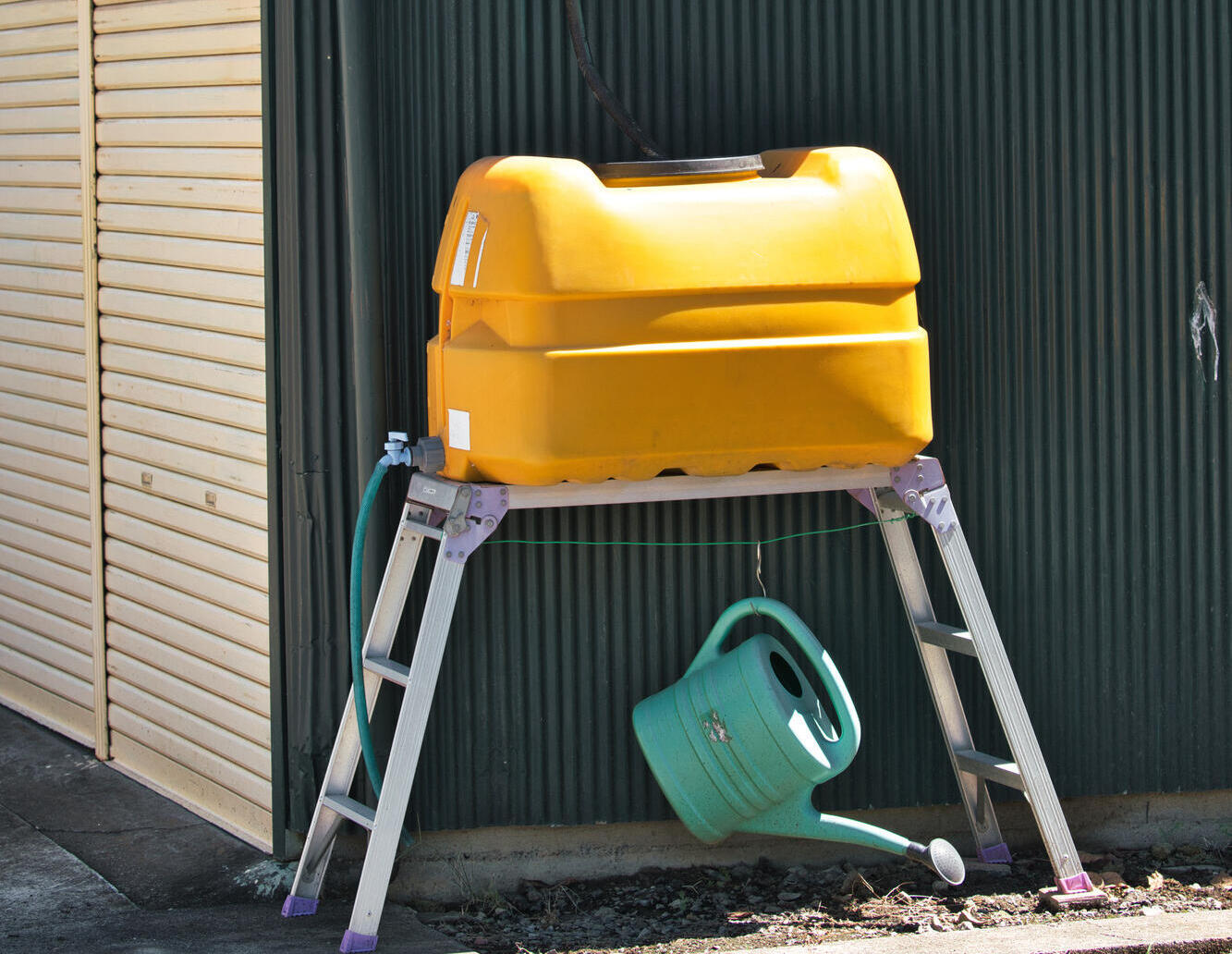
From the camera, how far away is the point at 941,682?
5117 millimetres

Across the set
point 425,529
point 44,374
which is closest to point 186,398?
point 44,374

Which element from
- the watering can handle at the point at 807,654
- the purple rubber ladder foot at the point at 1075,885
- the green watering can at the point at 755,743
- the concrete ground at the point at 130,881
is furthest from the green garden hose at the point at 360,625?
the purple rubber ladder foot at the point at 1075,885

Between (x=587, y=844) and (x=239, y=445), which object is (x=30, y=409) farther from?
(x=587, y=844)

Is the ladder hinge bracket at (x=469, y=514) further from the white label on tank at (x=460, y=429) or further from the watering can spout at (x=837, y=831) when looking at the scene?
the watering can spout at (x=837, y=831)

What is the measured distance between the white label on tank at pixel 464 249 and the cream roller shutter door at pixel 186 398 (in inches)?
36.8

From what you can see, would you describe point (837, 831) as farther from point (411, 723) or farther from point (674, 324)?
point (674, 324)

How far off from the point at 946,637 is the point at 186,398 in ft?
8.22

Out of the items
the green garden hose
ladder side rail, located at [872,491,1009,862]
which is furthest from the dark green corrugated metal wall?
the green garden hose

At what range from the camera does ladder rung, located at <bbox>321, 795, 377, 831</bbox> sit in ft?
15.1

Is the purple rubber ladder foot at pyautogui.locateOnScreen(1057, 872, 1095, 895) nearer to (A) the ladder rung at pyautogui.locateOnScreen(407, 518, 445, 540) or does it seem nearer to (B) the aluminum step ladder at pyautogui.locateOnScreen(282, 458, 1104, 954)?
(B) the aluminum step ladder at pyautogui.locateOnScreen(282, 458, 1104, 954)

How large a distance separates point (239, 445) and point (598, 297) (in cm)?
153

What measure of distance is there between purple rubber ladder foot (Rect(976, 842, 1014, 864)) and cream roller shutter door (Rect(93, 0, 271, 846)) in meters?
2.21

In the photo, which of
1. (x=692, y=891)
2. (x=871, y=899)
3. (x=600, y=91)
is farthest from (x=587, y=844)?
(x=600, y=91)

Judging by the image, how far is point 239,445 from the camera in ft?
17.3
